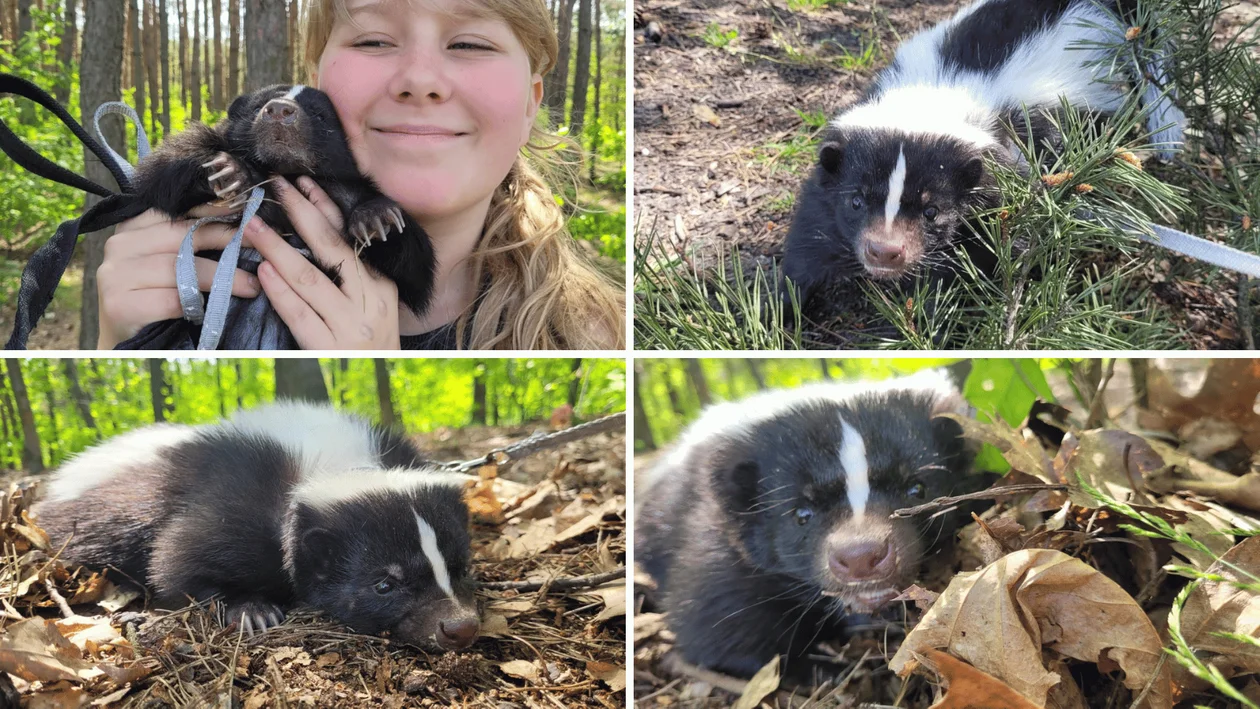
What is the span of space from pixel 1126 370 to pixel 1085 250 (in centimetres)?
25

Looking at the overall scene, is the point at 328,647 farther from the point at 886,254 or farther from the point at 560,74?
the point at 886,254

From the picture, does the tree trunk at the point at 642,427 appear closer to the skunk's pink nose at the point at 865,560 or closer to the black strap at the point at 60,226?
the skunk's pink nose at the point at 865,560

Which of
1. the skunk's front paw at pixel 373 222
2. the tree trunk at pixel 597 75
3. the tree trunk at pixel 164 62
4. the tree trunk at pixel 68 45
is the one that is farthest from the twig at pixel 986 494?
the tree trunk at pixel 68 45

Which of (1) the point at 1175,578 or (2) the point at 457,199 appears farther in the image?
(2) the point at 457,199

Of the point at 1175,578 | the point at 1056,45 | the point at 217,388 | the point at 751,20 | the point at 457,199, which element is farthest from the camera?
the point at 1056,45

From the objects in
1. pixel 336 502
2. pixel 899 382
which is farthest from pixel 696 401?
pixel 336 502

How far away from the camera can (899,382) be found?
1739 mm

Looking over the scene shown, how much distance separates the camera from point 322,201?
1.66 m

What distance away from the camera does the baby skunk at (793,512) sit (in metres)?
1.57

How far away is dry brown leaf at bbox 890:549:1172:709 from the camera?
4.18ft

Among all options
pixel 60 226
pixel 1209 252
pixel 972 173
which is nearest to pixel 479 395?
pixel 60 226

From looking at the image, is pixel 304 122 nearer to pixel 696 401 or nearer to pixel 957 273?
pixel 696 401


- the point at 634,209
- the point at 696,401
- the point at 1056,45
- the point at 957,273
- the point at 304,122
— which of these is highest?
the point at 1056,45

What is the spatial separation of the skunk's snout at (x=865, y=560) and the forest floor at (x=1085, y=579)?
0.07 meters
